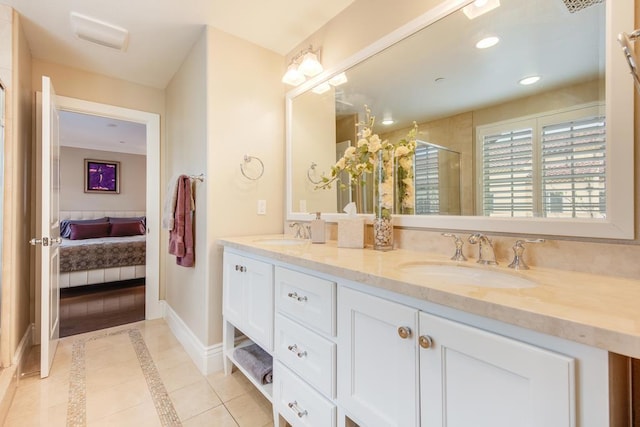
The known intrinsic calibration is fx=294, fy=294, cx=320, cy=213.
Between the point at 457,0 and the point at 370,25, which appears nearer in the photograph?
the point at 457,0

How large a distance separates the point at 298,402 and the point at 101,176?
6.30 m

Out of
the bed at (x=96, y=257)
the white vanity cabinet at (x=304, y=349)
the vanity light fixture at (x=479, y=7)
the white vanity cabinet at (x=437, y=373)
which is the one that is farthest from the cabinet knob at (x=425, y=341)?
the bed at (x=96, y=257)

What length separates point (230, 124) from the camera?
6.95 feet

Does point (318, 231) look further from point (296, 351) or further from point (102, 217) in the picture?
point (102, 217)

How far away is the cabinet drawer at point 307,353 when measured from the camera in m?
1.12

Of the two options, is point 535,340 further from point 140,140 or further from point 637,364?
point 140,140

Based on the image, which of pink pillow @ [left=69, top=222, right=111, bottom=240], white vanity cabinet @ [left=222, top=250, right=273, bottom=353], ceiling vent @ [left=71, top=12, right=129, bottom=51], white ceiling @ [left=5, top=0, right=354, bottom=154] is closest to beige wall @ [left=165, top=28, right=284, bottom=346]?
white ceiling @ [left=5, top=0, right=354, bottom=154]

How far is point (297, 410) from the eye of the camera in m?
1.29

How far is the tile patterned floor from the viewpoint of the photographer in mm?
1556

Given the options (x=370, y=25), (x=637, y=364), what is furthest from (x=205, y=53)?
(x=637, y=364)

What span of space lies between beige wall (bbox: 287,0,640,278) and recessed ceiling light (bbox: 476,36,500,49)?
325mm

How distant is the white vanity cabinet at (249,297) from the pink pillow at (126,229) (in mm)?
4061

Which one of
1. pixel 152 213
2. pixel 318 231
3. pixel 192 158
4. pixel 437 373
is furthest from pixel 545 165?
pixel 152 213

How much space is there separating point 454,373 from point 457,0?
4.93ft
